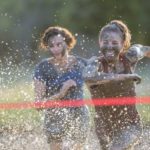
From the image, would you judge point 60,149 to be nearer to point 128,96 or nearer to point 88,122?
point 88,122

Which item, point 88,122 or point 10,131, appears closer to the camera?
point 88,122

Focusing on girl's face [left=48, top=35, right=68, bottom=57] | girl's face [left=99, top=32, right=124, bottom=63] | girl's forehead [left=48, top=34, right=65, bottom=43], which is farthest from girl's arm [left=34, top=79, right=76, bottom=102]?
girl's face [left=99, top=32, right=124, bottom=63]

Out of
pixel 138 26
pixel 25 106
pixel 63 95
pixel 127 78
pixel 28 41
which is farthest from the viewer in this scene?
pixel 28 41

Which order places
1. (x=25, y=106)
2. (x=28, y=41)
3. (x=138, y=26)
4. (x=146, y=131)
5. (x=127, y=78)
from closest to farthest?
1. (x=127, y=78)
2. (x=146, y=131)
3. (x=25, y=106)
4. (x=138, y=26)
5. (x=28, y=41)

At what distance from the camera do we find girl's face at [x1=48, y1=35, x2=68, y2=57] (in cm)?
714

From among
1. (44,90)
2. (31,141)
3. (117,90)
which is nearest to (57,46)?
Result: (44,90)

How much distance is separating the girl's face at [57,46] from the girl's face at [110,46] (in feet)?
2.26

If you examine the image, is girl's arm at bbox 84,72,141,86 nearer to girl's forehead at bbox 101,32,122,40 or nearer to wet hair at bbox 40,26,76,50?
girl's forehead at bbox 101,32,122,40

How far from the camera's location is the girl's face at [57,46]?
7137 millimetres

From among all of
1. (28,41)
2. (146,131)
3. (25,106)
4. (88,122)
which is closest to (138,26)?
(28,41)

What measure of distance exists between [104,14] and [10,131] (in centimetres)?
855

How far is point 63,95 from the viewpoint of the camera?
22.9 feet

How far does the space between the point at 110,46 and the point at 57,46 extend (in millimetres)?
806

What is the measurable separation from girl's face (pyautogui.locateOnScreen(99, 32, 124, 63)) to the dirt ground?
2.05 m
